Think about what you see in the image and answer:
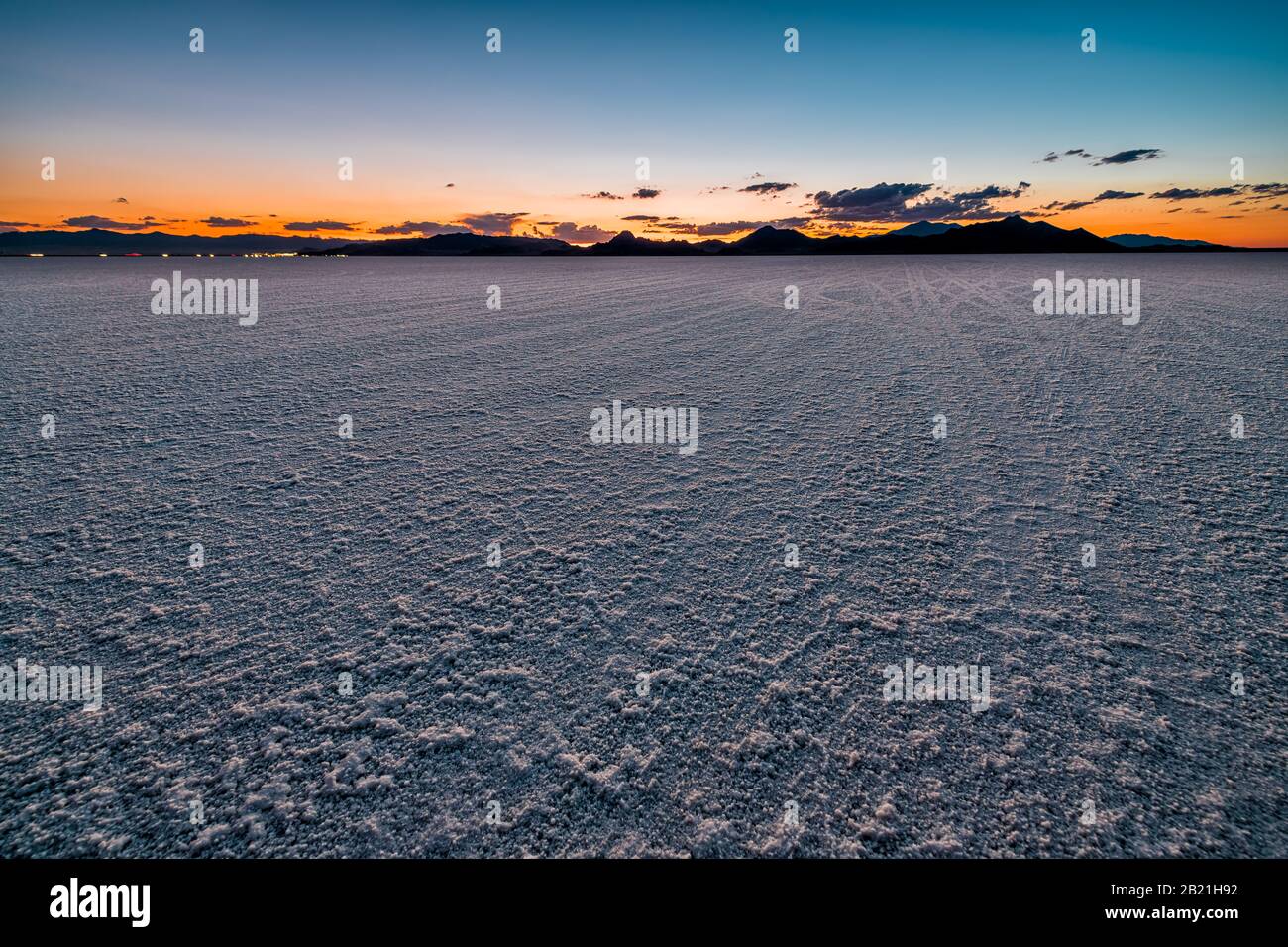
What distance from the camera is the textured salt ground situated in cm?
171

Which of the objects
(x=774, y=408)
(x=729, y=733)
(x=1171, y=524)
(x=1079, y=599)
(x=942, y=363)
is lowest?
(x=729, y=733)

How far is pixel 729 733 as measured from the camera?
1.98 m

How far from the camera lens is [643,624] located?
2.56 metres

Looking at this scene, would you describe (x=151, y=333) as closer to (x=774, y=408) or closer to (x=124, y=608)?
(x=124, y=608)

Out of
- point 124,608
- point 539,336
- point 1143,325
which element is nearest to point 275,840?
point 124,608

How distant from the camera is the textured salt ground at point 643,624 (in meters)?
1.71

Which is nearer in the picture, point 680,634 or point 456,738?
point 456,738

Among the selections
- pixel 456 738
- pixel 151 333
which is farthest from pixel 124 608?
pixel 151 333

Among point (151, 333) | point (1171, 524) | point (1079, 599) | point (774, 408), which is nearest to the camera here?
point (1079, 599)

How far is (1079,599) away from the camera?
2.68m

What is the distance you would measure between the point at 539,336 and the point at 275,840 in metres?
9.14

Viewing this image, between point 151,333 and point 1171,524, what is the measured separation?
44.4 feet
